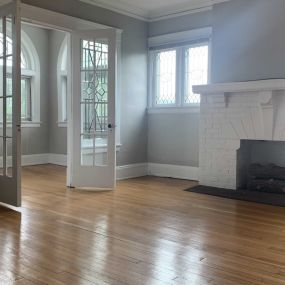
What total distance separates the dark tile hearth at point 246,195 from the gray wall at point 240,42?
3.04 ft

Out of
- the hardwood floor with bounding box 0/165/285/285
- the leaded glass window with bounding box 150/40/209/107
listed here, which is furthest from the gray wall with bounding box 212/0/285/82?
the hardwood floor with bounding box 0/165/285/285

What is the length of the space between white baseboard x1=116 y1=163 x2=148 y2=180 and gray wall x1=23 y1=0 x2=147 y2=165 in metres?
0.07

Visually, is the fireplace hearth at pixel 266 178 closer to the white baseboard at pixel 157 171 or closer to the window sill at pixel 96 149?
the white baseboard at pixel 157 171

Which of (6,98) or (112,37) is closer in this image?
(6,98)

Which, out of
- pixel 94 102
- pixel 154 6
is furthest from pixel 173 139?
pixel 154 6

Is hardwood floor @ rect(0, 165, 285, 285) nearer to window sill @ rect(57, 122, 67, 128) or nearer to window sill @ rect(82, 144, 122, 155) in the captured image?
window sill @ rect(82, 144, 122, 155)

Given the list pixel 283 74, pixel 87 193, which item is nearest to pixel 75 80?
pixel 87 193

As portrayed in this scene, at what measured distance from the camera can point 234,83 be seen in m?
4.80

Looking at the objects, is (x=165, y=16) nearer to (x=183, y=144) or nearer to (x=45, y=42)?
(x=183, y=144)

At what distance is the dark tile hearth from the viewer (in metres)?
4.35

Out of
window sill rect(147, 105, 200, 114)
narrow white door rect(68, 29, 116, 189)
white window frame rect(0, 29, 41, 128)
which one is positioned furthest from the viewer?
white window frame rect(0, 29, 41, 128)

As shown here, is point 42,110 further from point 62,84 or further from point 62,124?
point 62,84

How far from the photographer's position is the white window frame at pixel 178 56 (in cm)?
567

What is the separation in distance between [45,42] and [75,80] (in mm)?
3187
